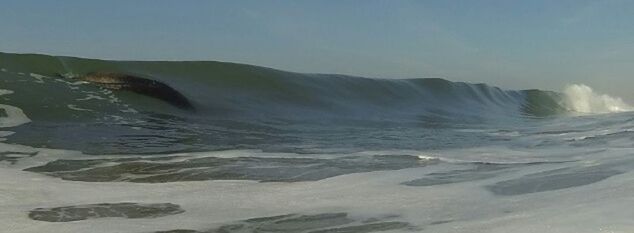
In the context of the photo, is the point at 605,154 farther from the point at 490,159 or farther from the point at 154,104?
the point at 154,104

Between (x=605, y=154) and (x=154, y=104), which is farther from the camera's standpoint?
(x=154, y=104)

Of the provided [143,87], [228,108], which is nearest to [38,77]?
[143,87]

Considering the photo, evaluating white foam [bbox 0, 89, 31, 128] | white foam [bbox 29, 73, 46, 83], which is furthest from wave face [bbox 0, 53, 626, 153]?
white foam [bbox 0, 89, 31, 128]

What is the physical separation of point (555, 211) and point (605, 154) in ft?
7.36

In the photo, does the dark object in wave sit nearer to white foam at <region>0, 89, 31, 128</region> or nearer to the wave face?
the wave face

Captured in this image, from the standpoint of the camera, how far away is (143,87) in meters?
10.7

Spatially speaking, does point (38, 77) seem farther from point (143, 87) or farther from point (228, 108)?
point (228, 108)

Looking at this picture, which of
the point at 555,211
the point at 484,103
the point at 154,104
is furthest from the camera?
the point at 484,103

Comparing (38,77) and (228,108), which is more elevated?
(38,77)

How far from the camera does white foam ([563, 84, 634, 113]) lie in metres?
21.6

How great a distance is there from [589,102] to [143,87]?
16.6 metres

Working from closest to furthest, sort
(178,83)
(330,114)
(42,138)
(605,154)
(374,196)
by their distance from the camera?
(374,196)
(605,154)
(42,138)
(330,114)
(178,83)

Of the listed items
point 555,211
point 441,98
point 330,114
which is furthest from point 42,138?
point 441,98

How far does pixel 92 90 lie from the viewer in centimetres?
1075
